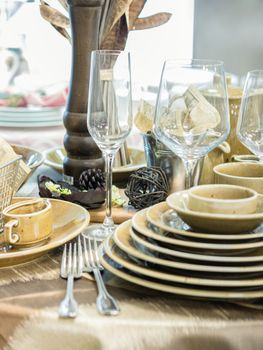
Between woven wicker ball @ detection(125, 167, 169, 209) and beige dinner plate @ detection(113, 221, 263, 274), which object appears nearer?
beige dinner plate @ detection(113, 221, 263, 274)

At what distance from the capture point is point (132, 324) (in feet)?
2.00

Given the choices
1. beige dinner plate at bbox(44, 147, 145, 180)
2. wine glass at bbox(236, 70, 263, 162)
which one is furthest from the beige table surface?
beige dinner plate at bbox(44, 147, 145, 180)

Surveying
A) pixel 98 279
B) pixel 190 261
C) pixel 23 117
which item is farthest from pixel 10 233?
pixel 23 117

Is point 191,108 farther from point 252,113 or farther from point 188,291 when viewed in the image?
point 188,291

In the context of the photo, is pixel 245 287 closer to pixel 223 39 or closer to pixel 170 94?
pixel 170 94

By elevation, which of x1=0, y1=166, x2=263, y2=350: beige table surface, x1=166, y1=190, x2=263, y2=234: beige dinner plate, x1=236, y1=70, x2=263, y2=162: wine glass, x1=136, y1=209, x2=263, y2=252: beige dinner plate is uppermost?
x1=236, y1=70, x2=263, y2=162: wine glass

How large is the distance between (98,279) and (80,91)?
48 cm

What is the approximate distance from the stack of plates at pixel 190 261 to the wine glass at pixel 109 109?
170mm

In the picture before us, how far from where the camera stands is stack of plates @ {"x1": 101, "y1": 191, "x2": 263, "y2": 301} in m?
0.63

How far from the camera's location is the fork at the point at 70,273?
2.07ft

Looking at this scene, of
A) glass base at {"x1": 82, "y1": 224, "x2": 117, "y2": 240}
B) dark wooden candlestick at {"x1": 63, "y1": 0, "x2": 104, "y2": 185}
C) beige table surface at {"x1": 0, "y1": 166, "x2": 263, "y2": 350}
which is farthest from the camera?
dark wooden candlestick at {"x1": 63, "y1": 0, "x2": 104, "y2": 185}

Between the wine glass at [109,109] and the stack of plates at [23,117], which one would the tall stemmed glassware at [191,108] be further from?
the stack of plates at [23,117]

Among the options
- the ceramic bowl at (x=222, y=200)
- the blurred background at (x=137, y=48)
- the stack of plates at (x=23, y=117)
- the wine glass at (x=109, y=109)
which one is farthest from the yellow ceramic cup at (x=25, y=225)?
the stack of plates at (x=23, y=117)

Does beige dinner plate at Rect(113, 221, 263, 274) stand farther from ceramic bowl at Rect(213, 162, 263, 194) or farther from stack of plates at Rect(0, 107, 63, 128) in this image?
stack of plates at Rect(0, 107, 63, 128)
